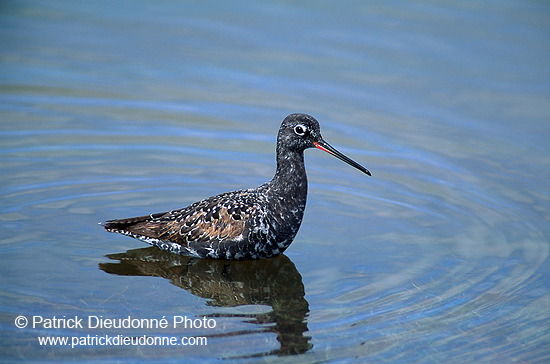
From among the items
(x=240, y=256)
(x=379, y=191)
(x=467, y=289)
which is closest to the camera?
(x=467, y=289)

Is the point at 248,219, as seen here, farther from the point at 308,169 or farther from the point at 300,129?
the point at 308,169

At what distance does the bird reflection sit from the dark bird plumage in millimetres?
184

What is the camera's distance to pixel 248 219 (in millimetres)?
10484

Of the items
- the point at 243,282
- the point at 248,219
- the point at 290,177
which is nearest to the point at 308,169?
the point at 290,177

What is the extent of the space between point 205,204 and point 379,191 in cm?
305

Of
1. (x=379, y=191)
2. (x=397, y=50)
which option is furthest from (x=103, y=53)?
(x=379, y=191)

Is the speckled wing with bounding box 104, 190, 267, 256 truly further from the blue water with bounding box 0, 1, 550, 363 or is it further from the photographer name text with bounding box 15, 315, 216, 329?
the photographer name text with bounding box 15, 315, 216, 329

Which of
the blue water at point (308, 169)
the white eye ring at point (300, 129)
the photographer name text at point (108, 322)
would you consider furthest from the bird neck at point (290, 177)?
the photographer name text at point (108, 322)

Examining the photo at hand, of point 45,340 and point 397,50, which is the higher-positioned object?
point 397,50

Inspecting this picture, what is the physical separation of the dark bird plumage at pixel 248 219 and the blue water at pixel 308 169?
0.30 m

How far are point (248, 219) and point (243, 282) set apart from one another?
0.84m

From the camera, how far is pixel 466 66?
51.9 feet

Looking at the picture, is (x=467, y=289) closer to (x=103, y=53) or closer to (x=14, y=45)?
(x=103, y=53)

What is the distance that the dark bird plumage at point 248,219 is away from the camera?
10.5 meters
